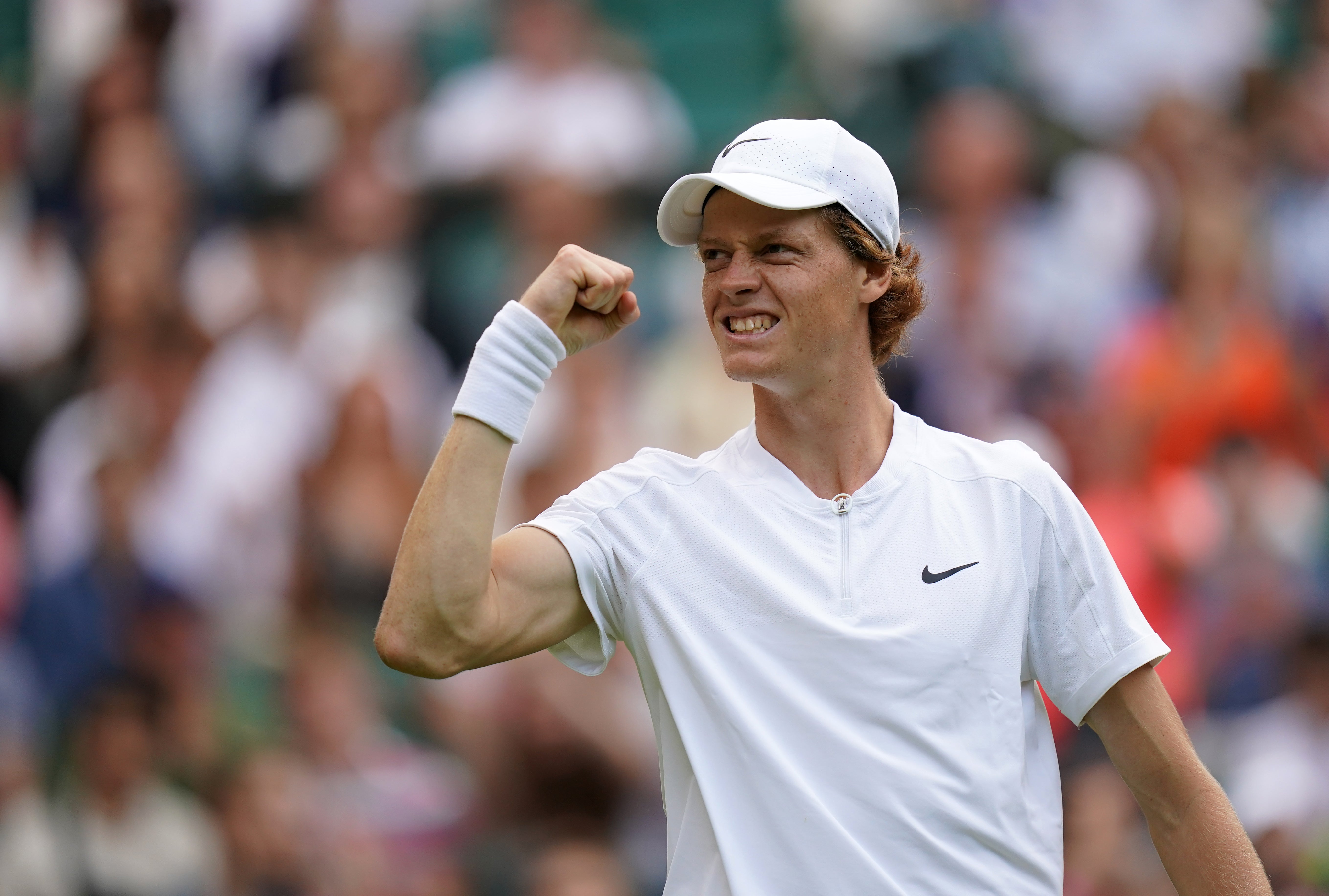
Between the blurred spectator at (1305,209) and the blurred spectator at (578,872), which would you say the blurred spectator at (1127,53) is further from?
the blurred spectator at (578,872)

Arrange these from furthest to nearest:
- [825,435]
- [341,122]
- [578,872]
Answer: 1. [341,122]
2. [578,872]
3. [825,435]

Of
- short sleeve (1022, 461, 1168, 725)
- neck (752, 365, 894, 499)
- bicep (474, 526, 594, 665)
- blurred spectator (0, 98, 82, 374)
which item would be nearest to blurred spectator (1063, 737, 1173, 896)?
short sleeve (1022, 461, 1168, 725)

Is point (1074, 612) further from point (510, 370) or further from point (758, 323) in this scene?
point (510, 370)

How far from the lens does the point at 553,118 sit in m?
7.25

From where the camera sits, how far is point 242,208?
7637 mm

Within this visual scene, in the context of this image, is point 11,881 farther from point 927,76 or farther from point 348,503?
point 927,76

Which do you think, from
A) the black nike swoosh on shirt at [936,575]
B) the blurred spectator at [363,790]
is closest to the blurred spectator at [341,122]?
the blurred spectator at [363,790]

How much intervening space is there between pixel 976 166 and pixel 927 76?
0.63 metres

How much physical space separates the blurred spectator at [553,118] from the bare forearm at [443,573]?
476 cm

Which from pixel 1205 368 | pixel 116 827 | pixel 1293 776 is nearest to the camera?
pixel 1293 776

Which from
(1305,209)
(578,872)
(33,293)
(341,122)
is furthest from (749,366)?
(33,293)

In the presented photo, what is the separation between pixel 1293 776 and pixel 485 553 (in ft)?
13.5

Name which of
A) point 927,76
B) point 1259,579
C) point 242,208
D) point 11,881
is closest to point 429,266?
point 242,208

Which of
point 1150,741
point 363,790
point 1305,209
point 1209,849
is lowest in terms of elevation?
point 363,790
